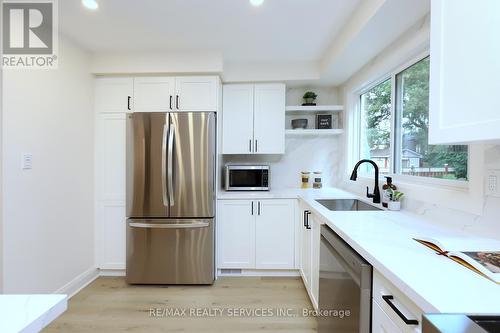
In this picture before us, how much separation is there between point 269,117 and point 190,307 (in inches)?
81.3

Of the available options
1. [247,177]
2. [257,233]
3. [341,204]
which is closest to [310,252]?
[341,204]

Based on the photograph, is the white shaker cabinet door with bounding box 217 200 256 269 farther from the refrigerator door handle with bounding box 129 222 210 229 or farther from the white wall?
the white wall

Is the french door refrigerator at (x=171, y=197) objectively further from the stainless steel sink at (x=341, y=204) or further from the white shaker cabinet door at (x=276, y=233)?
the stainless steel sink at (x=341, y=204)

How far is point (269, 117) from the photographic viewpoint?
2.92 meters

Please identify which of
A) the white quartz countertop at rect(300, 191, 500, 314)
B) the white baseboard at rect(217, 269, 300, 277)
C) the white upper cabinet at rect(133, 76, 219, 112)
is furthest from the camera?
the white baseboard at rect(217, 269, 300, 277)

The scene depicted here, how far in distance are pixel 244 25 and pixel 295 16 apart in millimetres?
417

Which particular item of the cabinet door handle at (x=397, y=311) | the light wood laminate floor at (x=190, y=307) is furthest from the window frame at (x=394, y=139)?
the light wood laminate floor at (x=190, y=307)

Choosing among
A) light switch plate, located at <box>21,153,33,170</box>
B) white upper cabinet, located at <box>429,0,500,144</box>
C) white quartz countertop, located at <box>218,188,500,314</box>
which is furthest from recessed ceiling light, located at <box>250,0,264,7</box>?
light switch plate, located at <box>21,153,33,170</box>

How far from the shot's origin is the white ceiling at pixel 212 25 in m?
1.83

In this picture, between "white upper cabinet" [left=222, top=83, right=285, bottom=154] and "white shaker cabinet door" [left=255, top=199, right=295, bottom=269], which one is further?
"white upper cabinet" [left=222, top=83, right=285, bottom=154]

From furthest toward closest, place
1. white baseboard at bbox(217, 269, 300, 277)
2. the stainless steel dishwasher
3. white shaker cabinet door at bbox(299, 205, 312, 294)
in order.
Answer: white baseboard at bbox(217, 269, 300, 277)
white shaker cabinet door at bbox(299, 205, 312, 294)
the stainless steel dishwasher

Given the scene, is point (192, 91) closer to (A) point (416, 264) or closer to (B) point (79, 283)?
(B) point (79, 283)

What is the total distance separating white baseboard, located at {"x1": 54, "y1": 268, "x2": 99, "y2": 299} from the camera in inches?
89.9

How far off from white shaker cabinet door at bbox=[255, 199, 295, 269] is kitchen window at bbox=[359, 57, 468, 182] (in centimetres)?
100
